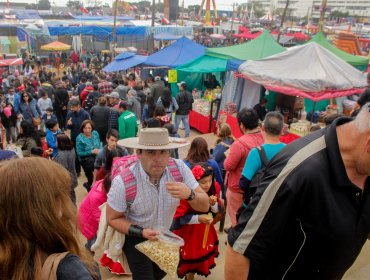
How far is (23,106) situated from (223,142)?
19.1ft

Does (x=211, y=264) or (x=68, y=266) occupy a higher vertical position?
(x=68, y=266)

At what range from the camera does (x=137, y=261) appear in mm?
2529

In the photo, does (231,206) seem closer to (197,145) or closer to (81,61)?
(197,145)

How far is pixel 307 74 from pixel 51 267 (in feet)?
25.5

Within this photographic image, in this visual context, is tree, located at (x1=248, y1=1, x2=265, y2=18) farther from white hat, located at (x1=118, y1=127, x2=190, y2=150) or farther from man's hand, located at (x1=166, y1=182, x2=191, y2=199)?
man's hand, located at (x1=166, y1=182, x2=191, y2=199)

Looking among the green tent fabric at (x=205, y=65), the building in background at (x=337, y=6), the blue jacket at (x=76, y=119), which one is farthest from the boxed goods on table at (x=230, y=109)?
the building in background at (x=337, y=6)

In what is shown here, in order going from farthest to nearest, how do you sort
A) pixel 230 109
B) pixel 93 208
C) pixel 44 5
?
pixel 44 5 → pixel 230 109 → pixel 93 208

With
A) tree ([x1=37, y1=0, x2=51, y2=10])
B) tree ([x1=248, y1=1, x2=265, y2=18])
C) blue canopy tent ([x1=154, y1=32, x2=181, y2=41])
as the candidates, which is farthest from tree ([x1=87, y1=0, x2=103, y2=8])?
blue canopy tent ([x1=154, y1=32, x2=181, y2=41])

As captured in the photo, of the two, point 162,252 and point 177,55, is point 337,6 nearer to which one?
point 177,55

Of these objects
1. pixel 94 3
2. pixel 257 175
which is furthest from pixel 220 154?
pixel 94 3

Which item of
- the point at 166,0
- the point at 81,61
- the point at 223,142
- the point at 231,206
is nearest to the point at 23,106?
the point at 223,142

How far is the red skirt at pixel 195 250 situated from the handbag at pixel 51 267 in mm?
1894

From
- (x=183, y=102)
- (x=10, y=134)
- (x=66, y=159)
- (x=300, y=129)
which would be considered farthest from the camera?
(x=183, y=102)

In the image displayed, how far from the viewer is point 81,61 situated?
24828 millimetres
